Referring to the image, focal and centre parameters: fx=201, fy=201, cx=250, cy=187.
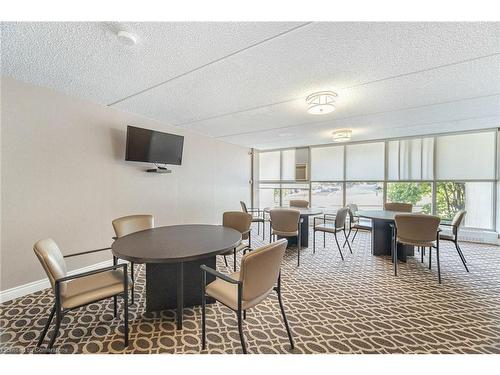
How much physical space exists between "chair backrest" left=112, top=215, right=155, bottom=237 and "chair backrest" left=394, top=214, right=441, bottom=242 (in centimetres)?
352

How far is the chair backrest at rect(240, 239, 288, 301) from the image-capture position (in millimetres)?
1372

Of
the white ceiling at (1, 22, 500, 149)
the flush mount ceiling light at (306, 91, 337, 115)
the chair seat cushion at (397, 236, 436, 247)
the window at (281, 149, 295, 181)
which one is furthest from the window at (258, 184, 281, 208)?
the flush mount ceiling light at (306, 91, 337, 115)

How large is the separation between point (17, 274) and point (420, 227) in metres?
5.10

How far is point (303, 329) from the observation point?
72.4 inches

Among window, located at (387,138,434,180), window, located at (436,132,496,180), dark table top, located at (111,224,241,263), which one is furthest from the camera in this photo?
window, located at (387,138,434,180)

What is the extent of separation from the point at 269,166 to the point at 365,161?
316 cm

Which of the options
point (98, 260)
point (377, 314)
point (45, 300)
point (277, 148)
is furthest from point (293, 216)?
point (277, 148)

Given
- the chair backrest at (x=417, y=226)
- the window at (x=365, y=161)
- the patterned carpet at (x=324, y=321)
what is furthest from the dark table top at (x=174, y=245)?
the window at (x=365, y=161)

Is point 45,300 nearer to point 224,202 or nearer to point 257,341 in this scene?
point 257,341

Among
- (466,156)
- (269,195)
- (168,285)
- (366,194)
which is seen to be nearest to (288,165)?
(269,195)

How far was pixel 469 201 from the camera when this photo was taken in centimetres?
471

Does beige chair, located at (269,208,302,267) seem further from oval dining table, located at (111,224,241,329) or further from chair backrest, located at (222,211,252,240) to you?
oval dining table, located at (111,224,241,329)

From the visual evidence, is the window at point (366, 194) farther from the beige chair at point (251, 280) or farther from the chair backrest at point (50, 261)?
the chair backrest at point (50, 261)
